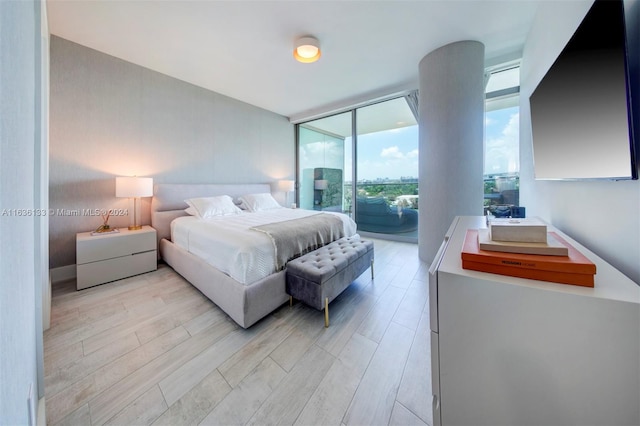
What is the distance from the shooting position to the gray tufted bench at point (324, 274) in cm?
171

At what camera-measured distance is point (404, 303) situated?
2031 millimetres

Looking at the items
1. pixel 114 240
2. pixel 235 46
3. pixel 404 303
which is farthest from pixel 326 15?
pixel 114 240

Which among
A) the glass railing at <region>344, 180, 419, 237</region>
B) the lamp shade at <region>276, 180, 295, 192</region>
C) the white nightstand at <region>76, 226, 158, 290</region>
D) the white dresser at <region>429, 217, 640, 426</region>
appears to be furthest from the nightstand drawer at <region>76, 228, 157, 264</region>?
the glass railing at <region>344, 180, 419, 237</region>

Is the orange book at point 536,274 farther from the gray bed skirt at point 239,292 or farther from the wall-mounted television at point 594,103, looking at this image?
the gray bed skirt at point 239,292

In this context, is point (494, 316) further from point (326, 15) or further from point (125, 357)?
point (326, 15)

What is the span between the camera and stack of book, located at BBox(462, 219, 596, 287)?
586mm

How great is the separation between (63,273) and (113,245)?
0.70m

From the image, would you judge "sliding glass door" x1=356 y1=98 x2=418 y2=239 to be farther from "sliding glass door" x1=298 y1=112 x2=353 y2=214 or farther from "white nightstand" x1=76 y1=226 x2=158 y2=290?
"white nightstand" x1=76 y1=226 x2=158 y2=290

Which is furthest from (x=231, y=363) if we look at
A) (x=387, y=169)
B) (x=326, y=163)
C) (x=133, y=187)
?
(x=326, y=163)

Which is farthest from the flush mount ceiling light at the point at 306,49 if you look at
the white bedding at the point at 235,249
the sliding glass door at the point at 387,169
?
the white bedding at the point at 235,249

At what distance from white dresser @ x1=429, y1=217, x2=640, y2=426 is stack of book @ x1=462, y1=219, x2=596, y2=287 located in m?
0.03

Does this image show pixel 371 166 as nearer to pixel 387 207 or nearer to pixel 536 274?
pixel 387 207

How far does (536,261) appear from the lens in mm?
618

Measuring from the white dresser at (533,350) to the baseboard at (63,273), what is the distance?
3.73m
